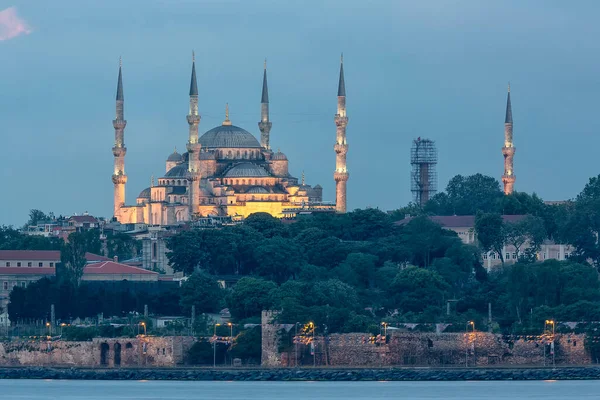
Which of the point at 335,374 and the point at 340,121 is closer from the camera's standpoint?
the point at 335,374

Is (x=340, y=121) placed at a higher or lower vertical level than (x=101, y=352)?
higher

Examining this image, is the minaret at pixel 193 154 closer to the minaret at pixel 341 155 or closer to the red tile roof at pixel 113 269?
the minaret at pixel 341 155

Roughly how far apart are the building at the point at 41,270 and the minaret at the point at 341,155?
21.1 metres

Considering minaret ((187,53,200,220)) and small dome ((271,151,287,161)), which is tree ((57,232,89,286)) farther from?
small dome ((271,151,287,161))

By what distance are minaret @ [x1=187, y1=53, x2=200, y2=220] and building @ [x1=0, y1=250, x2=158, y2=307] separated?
63.0 ft

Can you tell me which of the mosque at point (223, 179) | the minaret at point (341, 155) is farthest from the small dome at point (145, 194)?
the minaret at point (341, 155)

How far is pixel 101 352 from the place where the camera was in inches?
3221

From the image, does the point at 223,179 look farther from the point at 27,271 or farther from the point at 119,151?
the point at 27,271

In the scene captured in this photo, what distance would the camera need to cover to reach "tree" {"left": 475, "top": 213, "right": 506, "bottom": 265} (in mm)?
111250

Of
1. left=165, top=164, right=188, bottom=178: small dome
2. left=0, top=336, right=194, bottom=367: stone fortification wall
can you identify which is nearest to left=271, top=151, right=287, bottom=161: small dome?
left=165, top=164, right=188, bottom=178: small dome

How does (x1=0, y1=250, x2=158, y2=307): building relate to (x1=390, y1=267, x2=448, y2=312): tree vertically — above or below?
above

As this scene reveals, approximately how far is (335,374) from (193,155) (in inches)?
2148

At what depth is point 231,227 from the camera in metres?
116
